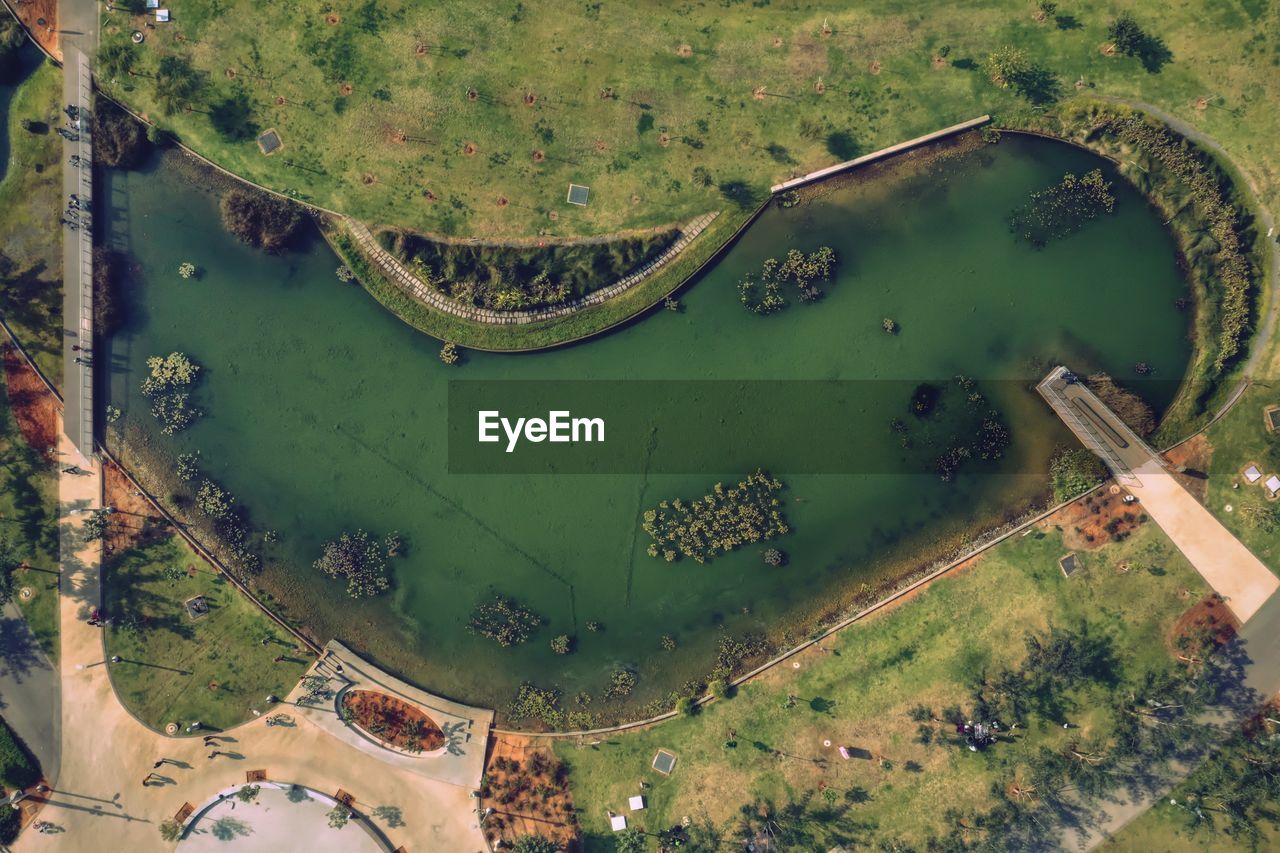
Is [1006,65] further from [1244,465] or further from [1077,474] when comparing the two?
[1244,465]

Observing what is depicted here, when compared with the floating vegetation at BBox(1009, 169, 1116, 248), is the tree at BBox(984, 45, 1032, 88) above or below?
above

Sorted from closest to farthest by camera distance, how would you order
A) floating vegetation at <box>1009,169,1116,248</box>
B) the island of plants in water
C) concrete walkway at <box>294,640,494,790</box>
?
concrete walkway at <box>294,640,494,790</box> < the island of plants in water < floating vegetation at <box>1009,169,1116,248</box>

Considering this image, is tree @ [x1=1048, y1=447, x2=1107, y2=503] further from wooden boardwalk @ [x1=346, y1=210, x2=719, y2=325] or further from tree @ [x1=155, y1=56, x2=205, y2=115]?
tree @ [x1=155, y1=56, x2=205, y2=115]

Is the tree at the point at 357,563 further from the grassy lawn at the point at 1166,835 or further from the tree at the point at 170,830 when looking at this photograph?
the grassy lawn at the point at 1166,835

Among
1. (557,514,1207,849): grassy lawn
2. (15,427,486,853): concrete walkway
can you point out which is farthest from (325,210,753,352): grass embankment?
(15,427,486,853): concrete walkway
